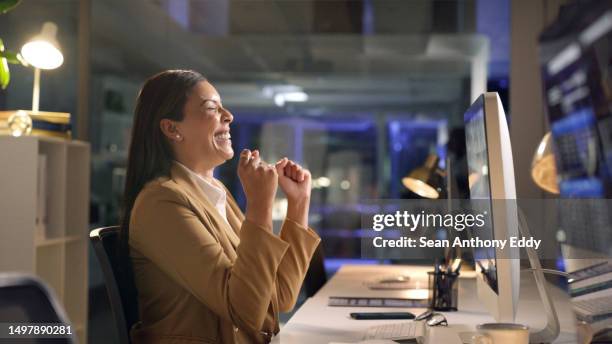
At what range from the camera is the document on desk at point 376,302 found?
2639mm

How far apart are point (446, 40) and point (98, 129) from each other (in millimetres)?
2804

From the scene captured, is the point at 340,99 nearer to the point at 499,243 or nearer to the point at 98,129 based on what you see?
the point at 98,129

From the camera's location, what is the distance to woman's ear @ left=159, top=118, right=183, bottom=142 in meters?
1.97

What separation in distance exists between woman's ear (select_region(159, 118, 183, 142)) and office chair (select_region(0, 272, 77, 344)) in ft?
2.85

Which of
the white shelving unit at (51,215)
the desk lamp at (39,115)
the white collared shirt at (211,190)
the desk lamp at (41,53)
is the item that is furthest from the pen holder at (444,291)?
the desk lamp at (41,53)

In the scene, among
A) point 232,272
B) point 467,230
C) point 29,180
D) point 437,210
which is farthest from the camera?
point 29,180

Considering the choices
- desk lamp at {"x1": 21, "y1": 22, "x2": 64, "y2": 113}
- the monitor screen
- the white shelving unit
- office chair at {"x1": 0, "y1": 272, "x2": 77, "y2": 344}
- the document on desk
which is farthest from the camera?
desk lamp at {"x1": 21, "y1": 22, "x2": 64, "y2": 113}

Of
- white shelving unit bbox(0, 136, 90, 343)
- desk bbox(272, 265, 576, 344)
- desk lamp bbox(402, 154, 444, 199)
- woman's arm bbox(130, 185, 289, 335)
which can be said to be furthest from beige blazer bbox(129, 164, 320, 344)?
white shelving unit bbox(0, 136, 90, 343)

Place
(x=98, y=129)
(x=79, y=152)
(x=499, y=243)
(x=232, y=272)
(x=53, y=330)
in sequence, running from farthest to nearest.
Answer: (x=98, y=129) → (x=79, y=152) → (x=232, y=272) → (x=499, y=243) → (x=53, y=330)

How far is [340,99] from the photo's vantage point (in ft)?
20.8

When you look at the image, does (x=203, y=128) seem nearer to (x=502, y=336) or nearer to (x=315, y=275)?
(x=502, y=336)

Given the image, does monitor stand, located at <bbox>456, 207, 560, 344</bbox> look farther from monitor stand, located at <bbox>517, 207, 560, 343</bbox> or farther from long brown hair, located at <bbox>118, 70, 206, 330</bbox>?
long brown hair, located at <bbox>118, 70, 206, 330</bbox>

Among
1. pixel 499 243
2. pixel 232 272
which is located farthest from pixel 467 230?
pixel 232 272

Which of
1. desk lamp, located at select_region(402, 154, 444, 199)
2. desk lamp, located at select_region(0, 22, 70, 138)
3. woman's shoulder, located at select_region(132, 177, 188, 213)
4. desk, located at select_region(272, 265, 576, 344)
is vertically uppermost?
desk lamp, located at select_region(0, 22, 70, 138)
